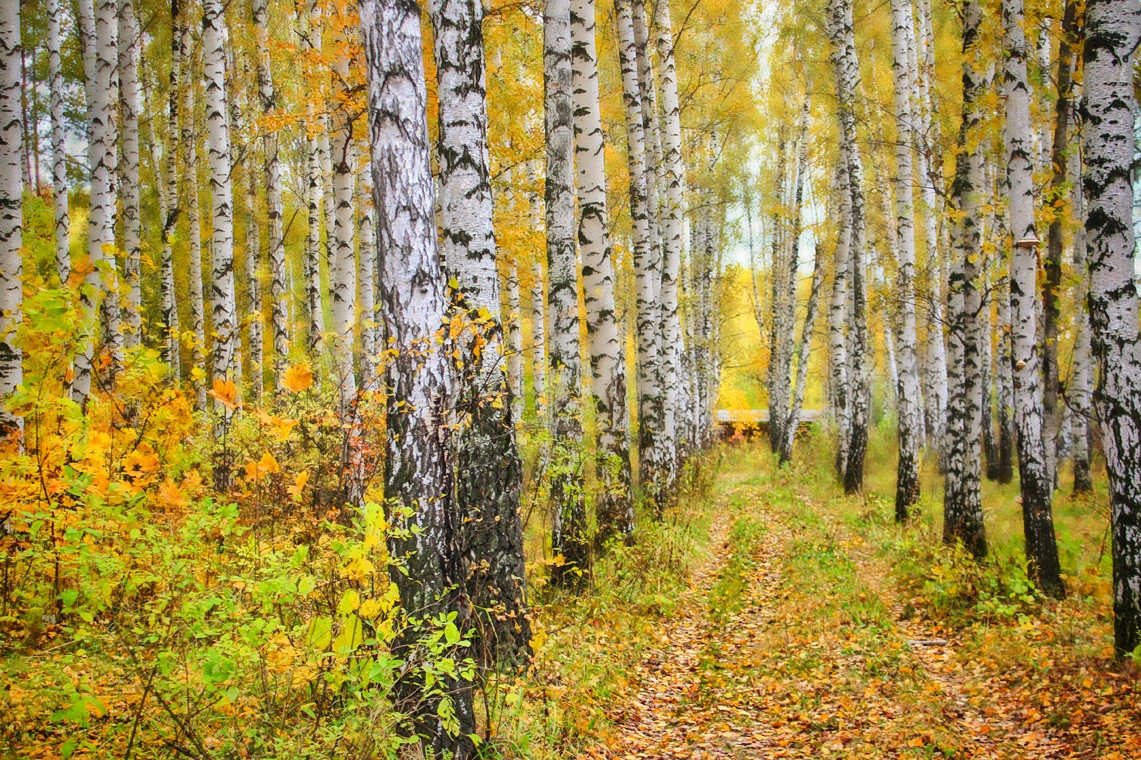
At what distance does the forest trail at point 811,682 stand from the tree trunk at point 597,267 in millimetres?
1554

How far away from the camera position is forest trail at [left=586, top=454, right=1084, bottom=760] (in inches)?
174

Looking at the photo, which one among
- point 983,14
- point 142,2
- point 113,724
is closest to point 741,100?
point 983,14

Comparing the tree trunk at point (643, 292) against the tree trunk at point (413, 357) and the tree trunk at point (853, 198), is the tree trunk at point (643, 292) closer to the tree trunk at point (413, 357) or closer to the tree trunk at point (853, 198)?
the tree trunk at point (853, 198)

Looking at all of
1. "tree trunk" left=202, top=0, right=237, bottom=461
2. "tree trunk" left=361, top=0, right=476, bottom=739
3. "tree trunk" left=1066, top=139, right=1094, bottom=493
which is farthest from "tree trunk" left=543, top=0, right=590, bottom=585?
"tree trunk" left=1066, top=139, right=1094, bottom=493

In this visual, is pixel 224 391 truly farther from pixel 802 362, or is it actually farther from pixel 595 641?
pixel 802 362

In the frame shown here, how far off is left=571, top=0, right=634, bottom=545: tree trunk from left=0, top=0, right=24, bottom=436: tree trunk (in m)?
5.14

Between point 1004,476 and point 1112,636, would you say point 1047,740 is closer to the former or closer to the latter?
point 1112,636

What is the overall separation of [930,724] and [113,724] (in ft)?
15.9

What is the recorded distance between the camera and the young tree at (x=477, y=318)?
4.17 metres

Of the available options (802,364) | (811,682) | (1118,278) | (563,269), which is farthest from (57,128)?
(802,364)

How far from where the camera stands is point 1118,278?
465 cm

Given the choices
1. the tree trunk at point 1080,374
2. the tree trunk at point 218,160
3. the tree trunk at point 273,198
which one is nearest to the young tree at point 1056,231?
the tree trunk at point 1080,374

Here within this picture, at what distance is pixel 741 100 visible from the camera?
1703 centimetres

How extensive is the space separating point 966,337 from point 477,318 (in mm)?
6799
